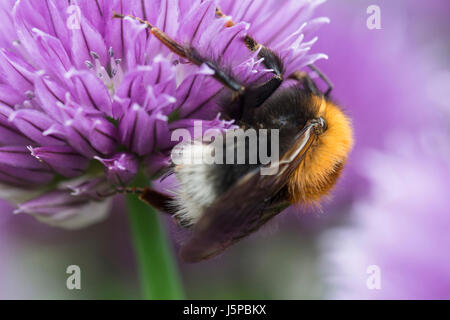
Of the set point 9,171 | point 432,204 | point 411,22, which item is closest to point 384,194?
point 432,204

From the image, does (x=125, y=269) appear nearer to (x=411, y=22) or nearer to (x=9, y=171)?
(x=9, y=171)

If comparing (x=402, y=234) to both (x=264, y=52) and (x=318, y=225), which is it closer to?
(x=318, y=225)

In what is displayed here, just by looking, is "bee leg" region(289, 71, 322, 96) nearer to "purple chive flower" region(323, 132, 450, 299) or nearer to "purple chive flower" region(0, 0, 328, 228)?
"purple chive flower" region(0, 0, 328, 228)

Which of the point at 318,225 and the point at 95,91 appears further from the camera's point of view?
the point at 318,225

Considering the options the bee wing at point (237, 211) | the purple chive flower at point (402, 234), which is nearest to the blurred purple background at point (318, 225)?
the purple chive flower at point (402, 234)

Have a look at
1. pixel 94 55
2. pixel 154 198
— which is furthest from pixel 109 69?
pixel 154 198

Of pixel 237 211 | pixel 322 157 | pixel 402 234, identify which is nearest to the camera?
pixel 237 211

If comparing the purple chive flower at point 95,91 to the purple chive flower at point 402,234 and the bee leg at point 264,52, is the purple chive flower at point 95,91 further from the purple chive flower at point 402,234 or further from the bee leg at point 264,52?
the purple chive flower at point 402,234

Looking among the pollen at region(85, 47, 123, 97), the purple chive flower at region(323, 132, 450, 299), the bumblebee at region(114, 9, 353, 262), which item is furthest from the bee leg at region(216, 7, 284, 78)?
the purple chive flower at region(323, 132, 450, 299)

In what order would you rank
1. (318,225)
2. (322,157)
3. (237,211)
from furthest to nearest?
(318,225) → (322,157) → (237,211)

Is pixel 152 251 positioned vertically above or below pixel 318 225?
below
